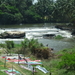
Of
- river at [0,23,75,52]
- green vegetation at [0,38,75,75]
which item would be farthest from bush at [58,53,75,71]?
river at [0,23,75,52]

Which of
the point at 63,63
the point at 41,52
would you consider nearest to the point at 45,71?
the point at 63,63

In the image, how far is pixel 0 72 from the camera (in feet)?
50.2

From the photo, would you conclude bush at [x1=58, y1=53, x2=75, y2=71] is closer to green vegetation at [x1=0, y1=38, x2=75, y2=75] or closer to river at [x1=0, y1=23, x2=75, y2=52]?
green vegetation at [x1=0, y1=38, x2=75, y2=75]

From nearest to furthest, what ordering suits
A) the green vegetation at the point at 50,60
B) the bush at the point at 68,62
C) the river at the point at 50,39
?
the bush at the point at 68,62 → the green vegetation at the point at 50,60 → the river at the point at 50,39

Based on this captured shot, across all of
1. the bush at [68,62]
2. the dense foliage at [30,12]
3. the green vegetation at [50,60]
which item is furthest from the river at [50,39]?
the bush at [68,62]

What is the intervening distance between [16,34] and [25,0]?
4236cm

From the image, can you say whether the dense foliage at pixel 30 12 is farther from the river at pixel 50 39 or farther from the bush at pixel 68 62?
the bush at pixel 68 62

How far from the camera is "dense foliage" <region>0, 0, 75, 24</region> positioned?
189 ft

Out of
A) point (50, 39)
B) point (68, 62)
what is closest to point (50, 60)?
point (68, 62)

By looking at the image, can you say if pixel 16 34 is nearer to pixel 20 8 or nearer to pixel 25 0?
pixel 20 8

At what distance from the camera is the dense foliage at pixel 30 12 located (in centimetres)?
5747

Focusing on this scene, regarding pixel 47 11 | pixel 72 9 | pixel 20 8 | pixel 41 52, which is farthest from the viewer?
pixel 47 11

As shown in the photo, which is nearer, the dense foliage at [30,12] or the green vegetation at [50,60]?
the green vegetation at [50,60]

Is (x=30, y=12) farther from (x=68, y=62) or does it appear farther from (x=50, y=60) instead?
(x=68, y=62)
